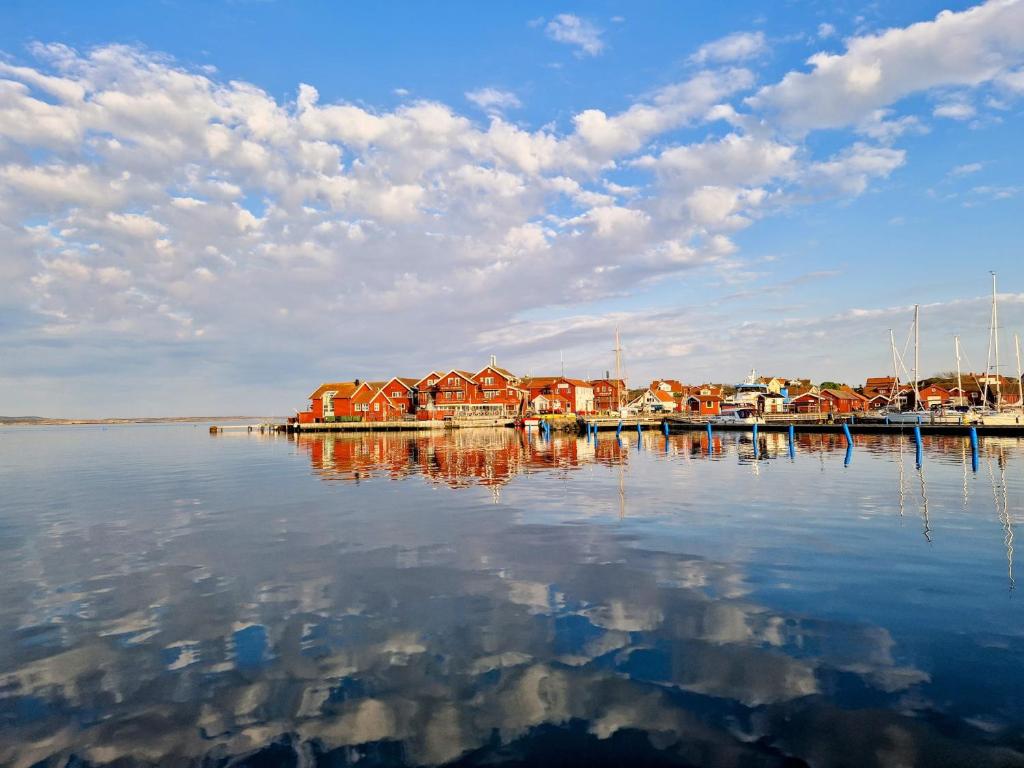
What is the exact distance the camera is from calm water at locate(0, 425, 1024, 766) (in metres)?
6.54

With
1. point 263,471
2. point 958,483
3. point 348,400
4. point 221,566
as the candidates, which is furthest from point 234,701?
point 348,400

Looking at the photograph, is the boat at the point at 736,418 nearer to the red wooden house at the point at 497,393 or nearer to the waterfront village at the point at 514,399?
the waterfront village at the point at 514,399

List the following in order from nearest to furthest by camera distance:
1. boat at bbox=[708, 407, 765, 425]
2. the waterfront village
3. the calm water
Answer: the calm water → boat at bbox=[708, 407, 765, 425] → the waterfront village

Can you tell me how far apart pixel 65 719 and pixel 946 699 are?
10.8 meters

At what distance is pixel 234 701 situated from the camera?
754 cm

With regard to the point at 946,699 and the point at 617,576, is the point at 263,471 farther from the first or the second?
the point at 946,699

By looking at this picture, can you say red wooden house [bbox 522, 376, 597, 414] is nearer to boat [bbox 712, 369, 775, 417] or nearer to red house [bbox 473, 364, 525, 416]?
red house [bbox 473, 364, 525, 416]

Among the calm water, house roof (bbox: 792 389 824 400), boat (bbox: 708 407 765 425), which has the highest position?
house roof (bbox: 792 389 824 400)

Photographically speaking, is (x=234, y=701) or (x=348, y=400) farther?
(x=348, y=400)

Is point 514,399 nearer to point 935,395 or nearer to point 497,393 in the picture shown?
point 497,393

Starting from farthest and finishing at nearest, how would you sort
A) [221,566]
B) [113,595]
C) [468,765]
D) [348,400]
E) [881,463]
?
[348,400] < [881,463] < [221,566] < [113,595] < [468,765]

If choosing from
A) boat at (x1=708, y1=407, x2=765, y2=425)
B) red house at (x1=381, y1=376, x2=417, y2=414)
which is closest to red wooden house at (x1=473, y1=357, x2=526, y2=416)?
red house at (x1=381, y1=376, x2=417, y2=414)

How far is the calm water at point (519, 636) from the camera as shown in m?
6.54

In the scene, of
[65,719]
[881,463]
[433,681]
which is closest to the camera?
[65,719]
